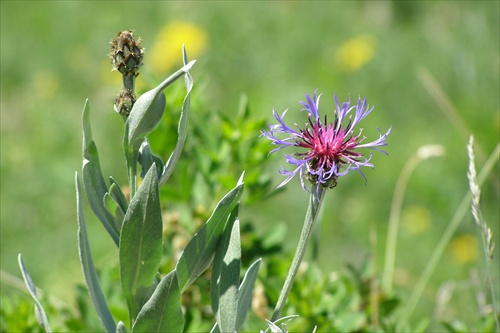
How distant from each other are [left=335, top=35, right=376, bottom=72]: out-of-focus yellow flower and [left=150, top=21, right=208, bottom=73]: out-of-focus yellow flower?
3.38ft

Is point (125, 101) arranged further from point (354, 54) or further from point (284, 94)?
point (354, 54)

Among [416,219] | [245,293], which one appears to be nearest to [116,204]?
[245,293]

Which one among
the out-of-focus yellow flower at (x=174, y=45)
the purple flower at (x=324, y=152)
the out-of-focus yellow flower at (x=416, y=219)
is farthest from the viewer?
the out-of-focus yellow flower at (x=174, y=45)

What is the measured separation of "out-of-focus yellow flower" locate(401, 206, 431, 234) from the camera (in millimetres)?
4305

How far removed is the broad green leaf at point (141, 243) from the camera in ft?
4.33

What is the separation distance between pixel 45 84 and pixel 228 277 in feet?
14.6

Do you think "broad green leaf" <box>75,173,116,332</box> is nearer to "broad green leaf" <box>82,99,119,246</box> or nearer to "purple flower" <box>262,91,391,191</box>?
"broad green leaf" <box>82,99,119,246</box>

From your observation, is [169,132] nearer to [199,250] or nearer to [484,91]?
[199,250]

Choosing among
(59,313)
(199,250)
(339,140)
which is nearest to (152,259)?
(199,250)

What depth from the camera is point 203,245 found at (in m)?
1.42

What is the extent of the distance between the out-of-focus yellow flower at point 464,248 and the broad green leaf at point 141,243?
283cm

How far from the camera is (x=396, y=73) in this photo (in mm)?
5473

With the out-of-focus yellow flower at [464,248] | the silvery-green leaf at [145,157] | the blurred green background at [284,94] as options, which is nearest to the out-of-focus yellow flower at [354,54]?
the blurred green background at [284,94]

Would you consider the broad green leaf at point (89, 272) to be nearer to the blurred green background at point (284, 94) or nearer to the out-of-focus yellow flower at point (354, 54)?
the blurred green background at point (284, 94)
